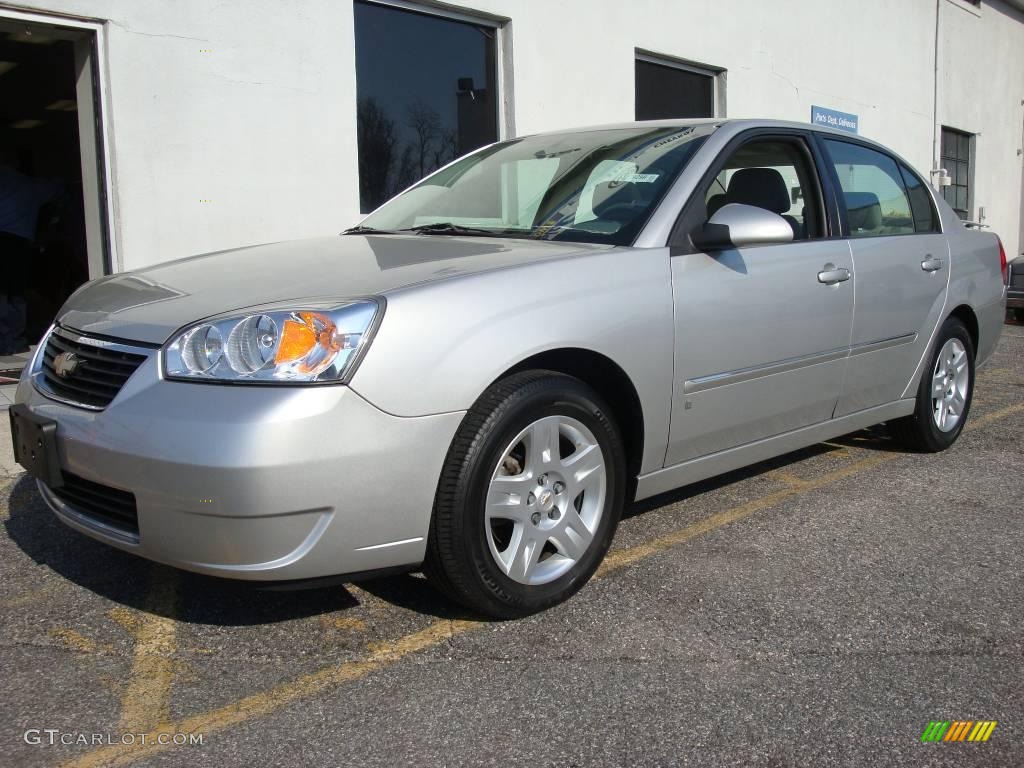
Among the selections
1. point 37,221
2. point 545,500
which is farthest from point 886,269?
point 37,221

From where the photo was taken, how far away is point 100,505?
267 cm

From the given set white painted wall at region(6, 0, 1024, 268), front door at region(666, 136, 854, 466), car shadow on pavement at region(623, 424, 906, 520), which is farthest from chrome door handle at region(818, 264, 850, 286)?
white painted wall at region(6, 0, 1024, 268)

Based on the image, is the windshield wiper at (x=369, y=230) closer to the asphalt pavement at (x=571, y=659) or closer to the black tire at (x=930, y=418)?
the asphalt pavement at (x=571, y=659)

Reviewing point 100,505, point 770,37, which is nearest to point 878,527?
point 100,505

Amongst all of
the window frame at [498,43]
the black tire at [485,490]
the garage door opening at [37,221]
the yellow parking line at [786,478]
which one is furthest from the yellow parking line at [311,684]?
the window frame at [498,43]

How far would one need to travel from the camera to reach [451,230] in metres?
3.72

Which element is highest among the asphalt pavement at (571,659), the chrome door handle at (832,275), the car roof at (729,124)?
the car roof at (729,124)

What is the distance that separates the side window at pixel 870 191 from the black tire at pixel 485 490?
77.1 inches

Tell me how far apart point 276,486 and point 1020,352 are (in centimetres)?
866

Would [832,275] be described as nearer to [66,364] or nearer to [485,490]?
[485,490]

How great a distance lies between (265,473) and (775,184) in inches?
100

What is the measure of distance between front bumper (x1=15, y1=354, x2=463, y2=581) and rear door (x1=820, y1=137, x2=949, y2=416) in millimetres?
2284

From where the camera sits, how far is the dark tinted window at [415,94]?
7.45 metres

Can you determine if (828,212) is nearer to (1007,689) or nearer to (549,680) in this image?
(1007,689)
